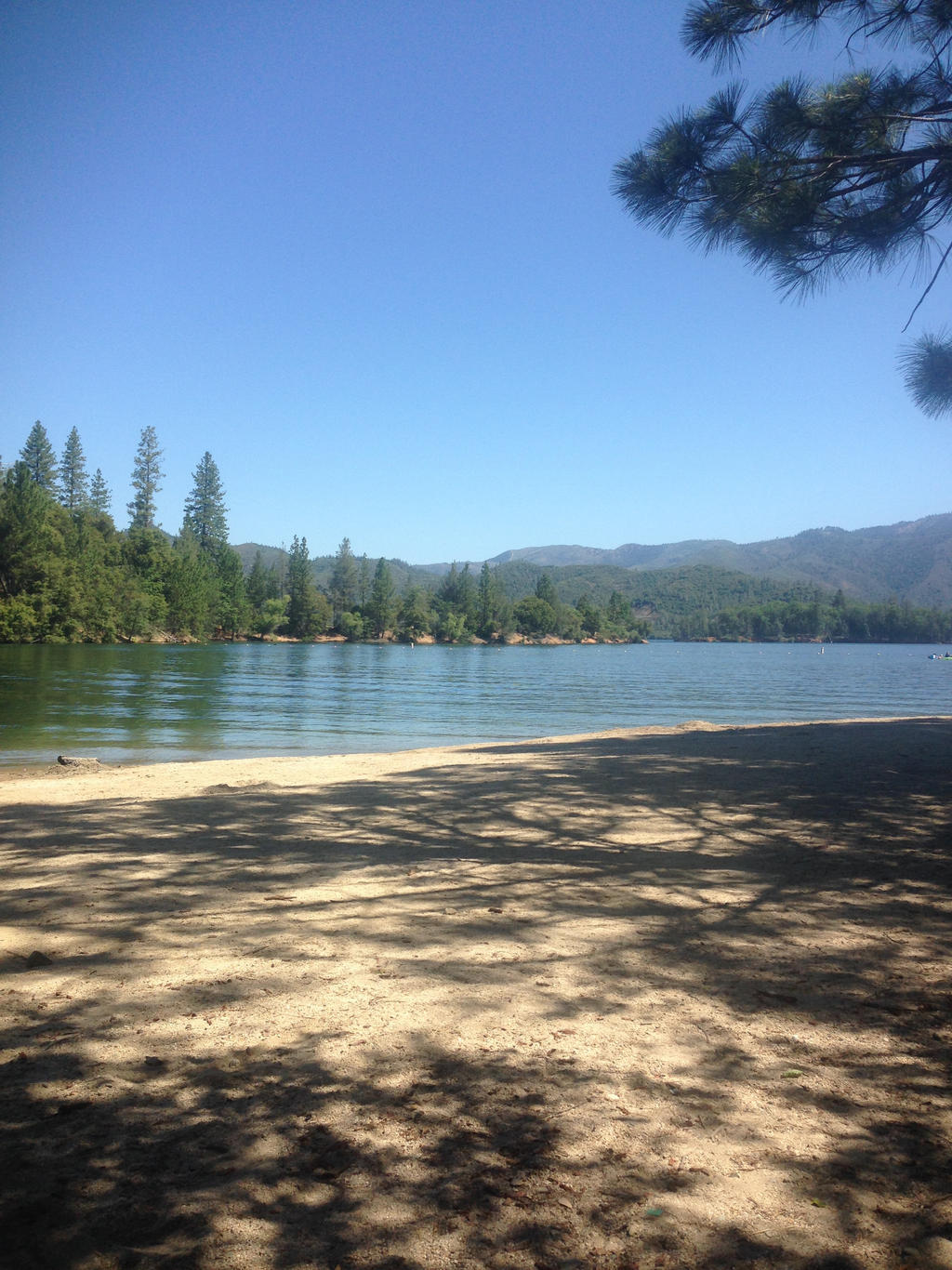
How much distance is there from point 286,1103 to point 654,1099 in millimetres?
1304

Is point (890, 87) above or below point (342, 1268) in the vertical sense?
above

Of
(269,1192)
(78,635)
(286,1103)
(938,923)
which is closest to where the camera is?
(269,1192)

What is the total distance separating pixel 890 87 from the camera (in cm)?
702

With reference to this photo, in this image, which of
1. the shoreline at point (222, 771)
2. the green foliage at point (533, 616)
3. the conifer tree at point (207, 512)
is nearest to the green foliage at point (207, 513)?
the conifer tree at point (207, 512)

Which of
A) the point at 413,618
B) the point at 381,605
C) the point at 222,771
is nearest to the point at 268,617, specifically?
the point at 381,605

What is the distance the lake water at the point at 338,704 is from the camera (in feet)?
61.7

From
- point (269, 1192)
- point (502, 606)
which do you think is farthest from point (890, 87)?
point (502, 606)

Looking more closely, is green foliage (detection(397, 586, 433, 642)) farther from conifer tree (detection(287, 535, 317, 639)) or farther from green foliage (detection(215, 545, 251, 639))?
green foliage (detection(215, 545, 251, 639))

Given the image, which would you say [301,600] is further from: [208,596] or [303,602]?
[208,596]

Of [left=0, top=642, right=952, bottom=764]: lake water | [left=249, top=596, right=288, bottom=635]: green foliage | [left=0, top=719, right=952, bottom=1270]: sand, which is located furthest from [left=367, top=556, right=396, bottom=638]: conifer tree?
[left=0, top=719, right=952, bottom=1270]: sand

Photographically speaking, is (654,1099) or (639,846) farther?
(639,846)

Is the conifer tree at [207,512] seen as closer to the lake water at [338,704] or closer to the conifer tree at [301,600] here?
the conifer tree at [301,600]

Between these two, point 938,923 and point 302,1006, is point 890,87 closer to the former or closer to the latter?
point 938,923

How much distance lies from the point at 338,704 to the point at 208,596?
80.4m
